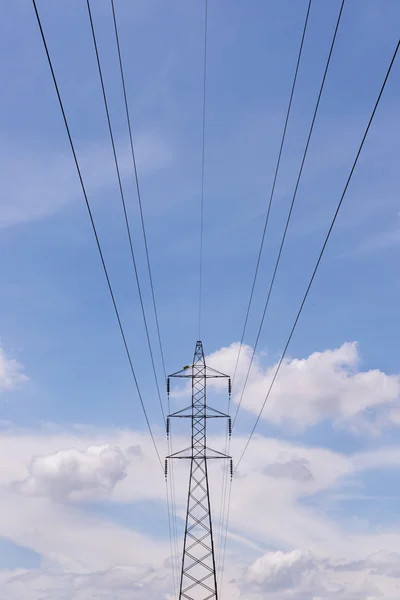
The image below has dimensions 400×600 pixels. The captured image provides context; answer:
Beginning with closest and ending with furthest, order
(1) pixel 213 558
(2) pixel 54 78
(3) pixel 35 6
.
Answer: (3) pixel 35 6 → (2) pixel 54 78 → (1) pixel 213 558

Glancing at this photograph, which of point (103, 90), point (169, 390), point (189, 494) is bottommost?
point (103, 90)

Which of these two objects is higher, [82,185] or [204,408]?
[204,408]

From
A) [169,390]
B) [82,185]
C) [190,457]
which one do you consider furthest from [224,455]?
[82,185]

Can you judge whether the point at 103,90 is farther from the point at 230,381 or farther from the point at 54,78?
the point at 230,381

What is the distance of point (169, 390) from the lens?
73.3m

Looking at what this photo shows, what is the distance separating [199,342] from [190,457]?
40.5 ft

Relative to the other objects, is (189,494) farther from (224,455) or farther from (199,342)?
(199,342)

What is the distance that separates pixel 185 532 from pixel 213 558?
344 centimetres

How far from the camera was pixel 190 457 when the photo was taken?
67.9 metres

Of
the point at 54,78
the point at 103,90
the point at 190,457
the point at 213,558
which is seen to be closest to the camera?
the point at 54,78

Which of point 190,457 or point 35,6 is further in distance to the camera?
point 190,457

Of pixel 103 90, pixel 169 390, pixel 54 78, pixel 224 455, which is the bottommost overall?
pixel 54 78

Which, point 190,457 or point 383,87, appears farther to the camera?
point 190,457

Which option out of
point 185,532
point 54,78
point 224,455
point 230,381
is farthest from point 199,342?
point 54,78
